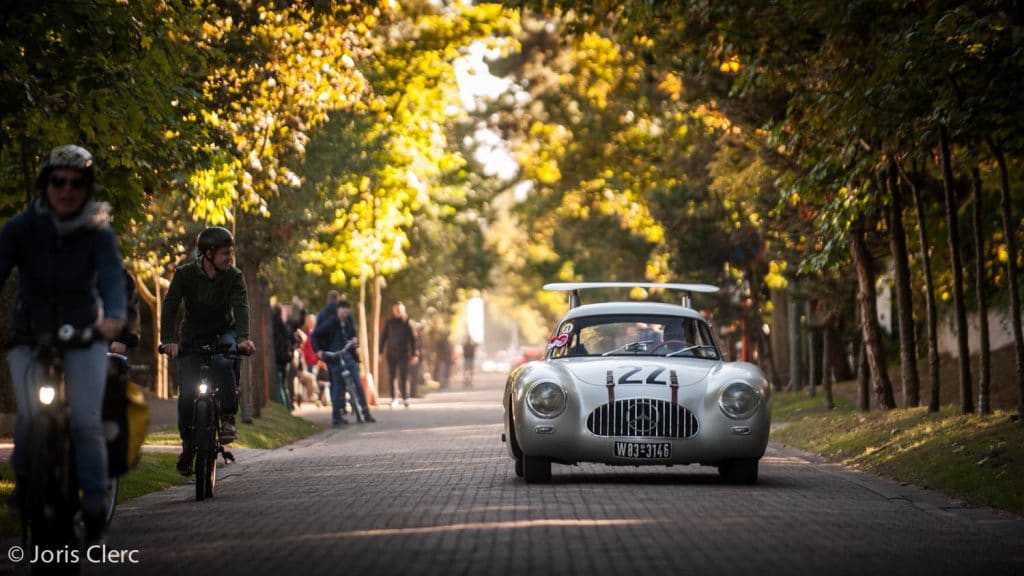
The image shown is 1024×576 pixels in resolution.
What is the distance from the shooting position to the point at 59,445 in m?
8.66

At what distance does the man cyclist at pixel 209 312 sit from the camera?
13859 millimetres

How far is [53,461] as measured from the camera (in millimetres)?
8656

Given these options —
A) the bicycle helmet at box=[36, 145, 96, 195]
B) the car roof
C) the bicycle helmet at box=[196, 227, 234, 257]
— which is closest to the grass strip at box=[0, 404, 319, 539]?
the bicycle helmet at box=[196, 227, 234, 257]

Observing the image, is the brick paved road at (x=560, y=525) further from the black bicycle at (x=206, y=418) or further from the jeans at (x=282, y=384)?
the jeans at (x=282, y=384)

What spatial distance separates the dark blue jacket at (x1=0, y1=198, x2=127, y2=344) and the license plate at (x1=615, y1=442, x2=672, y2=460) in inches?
246

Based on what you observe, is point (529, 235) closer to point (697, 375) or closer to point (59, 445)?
point (697, 375)

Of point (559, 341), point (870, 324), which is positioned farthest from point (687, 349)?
point (870, 324)

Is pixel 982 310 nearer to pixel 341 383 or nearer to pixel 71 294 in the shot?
pixel 71 294

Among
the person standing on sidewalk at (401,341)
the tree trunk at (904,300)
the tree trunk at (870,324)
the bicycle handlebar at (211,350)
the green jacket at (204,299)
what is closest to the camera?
the bicycle handlebar at (211,350)

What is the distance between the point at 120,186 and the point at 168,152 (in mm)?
1065

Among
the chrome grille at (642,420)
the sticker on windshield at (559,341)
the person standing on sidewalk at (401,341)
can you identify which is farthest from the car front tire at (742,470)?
the person standing on sidewalk at (401,341)

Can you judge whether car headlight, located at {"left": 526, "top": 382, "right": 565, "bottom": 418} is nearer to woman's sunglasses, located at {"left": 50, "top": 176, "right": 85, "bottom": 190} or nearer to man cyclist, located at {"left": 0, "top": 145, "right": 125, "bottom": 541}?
man cyclist, located at {"left": 0, "top": 145, "right": 125, "bottom": 541}

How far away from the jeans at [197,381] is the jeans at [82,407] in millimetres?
4988

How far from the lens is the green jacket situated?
548 inches
